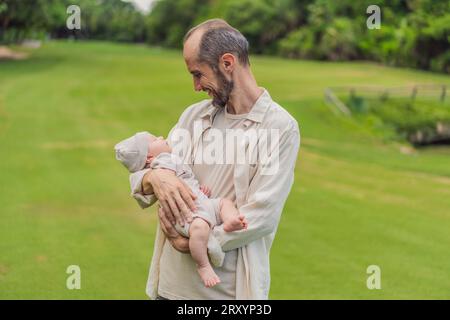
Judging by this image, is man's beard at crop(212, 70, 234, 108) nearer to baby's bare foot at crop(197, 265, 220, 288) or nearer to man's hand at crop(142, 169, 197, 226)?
man's hand at crop(142, 169, 197, 226)

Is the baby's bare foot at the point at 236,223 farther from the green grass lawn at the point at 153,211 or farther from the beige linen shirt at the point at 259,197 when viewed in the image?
the green grass lawn at the point at 153,211

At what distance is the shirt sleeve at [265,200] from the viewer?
2740 millimetres

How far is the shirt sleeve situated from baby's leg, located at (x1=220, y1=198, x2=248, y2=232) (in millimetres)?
21

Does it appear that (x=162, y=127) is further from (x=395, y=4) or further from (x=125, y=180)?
(x=395, y=4)

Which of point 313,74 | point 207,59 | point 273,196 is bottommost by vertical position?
point 313,74

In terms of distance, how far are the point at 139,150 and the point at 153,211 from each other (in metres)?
7.93

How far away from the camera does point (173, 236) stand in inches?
111

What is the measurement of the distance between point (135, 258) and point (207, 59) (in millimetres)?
5760

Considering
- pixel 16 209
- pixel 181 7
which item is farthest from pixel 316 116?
pixel 181 7

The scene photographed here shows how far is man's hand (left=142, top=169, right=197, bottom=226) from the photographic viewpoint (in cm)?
278

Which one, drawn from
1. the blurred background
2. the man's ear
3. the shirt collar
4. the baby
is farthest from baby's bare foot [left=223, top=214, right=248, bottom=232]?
the blurred background

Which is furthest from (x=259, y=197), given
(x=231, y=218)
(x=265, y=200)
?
(x=231, y=218)

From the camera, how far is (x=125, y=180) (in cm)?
1296

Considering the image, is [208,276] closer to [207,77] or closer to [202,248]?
[202,248]
